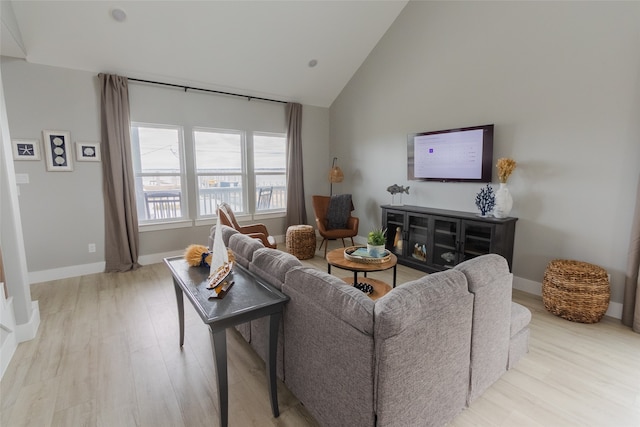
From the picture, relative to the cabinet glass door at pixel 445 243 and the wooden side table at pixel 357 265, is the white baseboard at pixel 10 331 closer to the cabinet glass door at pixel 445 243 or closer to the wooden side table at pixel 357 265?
the wooden side table at pixel 357 265

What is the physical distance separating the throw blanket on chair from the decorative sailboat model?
319cm

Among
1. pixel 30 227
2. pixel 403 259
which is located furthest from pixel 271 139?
pixel 30 227

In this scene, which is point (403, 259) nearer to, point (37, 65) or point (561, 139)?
point (561, 139)

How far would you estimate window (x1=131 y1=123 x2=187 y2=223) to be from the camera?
4203 mm

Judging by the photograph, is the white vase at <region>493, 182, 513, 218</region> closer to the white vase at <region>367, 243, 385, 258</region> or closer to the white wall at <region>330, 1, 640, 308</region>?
the white wall at <region>330, 1, 640, 308</region>

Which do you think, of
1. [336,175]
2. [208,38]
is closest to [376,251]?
[336,175]

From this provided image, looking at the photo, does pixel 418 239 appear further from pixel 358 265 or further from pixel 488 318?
pixel 488 318

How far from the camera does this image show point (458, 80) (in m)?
3.76

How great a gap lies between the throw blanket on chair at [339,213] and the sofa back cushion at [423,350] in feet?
10.9

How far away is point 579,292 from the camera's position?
2594 millimetres

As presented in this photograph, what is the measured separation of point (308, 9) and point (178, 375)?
4114 mm

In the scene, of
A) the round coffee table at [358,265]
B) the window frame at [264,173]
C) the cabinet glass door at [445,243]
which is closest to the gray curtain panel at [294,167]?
the window frame at [264,173]

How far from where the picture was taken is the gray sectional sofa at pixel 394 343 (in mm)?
1222

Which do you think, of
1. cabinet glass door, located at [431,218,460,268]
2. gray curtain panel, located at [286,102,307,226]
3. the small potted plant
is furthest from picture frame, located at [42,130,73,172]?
cabinet glass door, located at [431,218,460,268]
